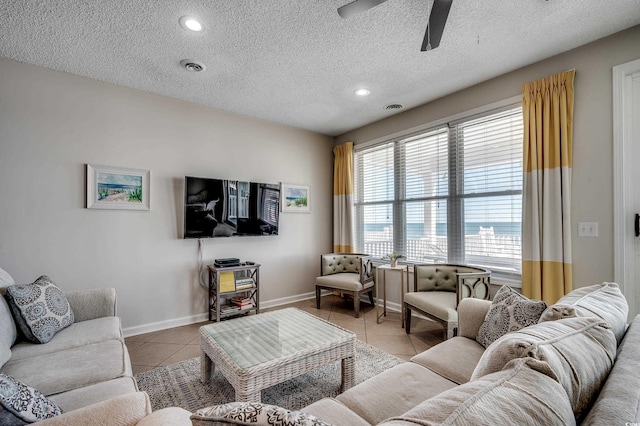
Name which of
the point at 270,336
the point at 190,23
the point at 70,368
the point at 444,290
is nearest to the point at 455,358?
the point at 270,336

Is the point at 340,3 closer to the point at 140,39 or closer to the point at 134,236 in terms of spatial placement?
the point at 140,39

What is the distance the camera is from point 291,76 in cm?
288

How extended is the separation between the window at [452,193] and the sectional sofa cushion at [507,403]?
2.65 m

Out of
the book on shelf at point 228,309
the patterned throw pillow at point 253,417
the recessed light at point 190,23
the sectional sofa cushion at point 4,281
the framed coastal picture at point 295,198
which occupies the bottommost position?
the book on shelf at point 228,309

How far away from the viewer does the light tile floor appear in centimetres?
256

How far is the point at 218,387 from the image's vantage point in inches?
80.7

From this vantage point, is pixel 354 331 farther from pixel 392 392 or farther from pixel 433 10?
pixel 433 10

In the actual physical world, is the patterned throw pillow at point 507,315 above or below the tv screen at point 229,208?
below

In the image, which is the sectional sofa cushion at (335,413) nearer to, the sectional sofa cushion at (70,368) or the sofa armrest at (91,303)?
the sectional sofa cushion at (70,368)

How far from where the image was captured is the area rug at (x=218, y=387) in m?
1.89

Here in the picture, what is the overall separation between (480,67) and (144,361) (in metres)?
4.15

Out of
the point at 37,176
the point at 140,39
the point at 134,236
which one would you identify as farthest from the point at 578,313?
the point at 37,176

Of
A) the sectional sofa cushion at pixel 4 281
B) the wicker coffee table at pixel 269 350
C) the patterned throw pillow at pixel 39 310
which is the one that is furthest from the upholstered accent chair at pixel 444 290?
the sectional sofa cushion at pixel 4 281

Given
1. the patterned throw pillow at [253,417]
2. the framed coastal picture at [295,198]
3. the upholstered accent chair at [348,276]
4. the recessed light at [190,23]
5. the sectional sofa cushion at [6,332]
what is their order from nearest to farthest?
1. the patterned throw pillow at [253,417]
2. the sectional sofa cushion at [6,332]
3. the recessed light at [190,23]
4. the upholstered accent chair at [348,276]
5. the framed coastal picture at [295,198]
